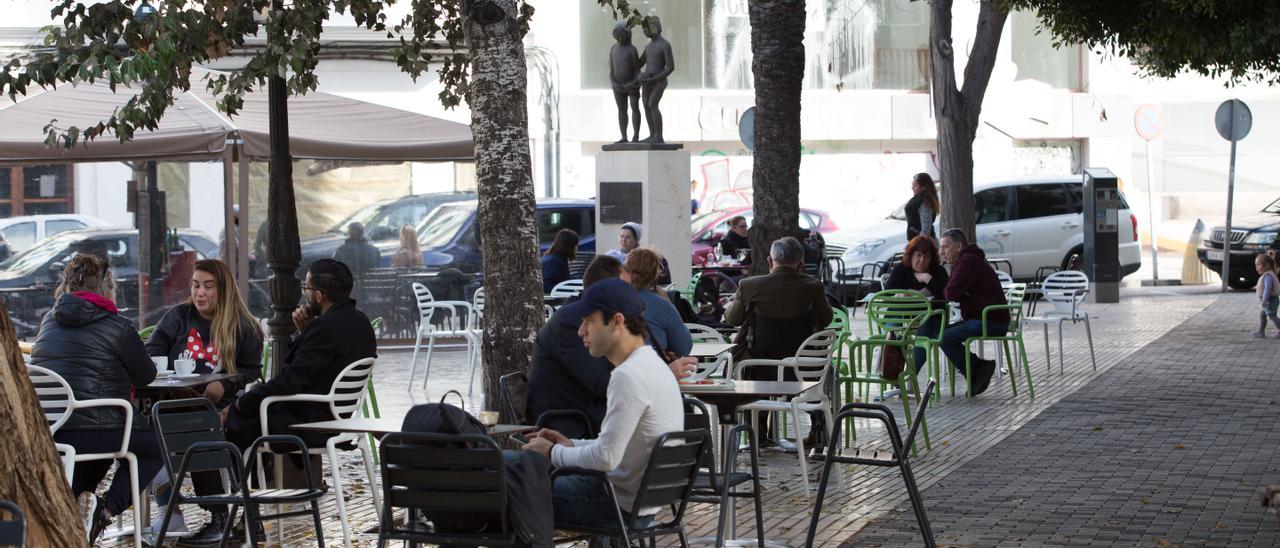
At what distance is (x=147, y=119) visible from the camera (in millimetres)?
10617

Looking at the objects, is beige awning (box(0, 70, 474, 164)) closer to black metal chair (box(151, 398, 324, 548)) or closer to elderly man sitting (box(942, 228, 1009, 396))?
elderly man sitting (box(942, 228, 1009, 396))

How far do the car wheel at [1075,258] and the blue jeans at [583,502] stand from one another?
20.1 m

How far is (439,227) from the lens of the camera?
20641 millimetres

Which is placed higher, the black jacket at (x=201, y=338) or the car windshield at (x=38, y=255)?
the car windshield at (x=38, y=255)

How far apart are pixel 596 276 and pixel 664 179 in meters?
9.97

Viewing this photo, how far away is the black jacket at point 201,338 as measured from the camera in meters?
9.14

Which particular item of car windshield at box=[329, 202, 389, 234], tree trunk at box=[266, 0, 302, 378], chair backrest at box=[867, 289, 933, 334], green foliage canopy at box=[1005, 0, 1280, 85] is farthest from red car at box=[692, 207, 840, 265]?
tree trunk at box=[266, 0, 302, 378]

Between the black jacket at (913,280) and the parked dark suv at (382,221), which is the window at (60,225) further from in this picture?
the black jacket at (913,280)

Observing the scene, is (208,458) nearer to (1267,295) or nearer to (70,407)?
(70,407)

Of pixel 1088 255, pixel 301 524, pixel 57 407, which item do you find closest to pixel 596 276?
pixel 301 524

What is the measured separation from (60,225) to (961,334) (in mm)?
10949

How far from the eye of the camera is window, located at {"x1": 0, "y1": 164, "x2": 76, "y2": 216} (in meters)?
19.9

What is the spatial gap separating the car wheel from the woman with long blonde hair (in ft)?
33.6

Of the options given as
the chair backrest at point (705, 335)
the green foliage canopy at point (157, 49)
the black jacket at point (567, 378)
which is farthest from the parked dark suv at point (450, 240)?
the black jacket at point (567, 378)
